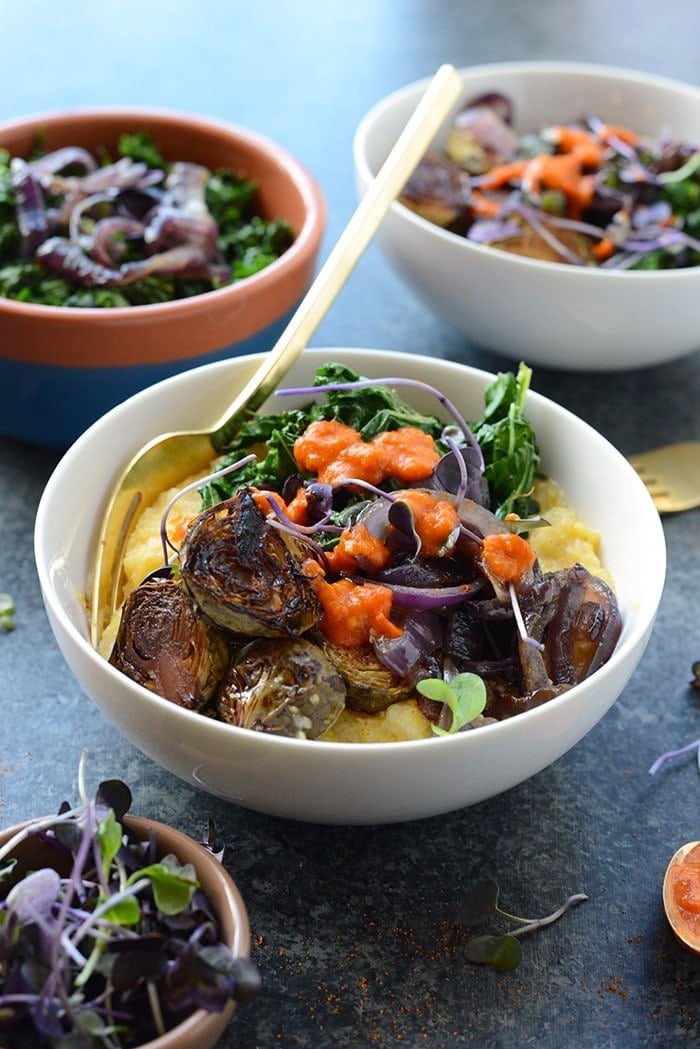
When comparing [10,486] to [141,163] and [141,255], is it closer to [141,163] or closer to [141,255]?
[141,255]

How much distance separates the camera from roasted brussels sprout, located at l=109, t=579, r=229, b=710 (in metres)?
2.07

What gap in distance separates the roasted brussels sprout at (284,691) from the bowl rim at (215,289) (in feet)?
3.73

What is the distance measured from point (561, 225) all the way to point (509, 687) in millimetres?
1765

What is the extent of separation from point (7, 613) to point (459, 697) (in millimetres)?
1181

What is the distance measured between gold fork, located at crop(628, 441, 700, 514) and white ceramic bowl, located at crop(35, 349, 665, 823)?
57 cm

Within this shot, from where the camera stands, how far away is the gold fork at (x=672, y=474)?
3078mm

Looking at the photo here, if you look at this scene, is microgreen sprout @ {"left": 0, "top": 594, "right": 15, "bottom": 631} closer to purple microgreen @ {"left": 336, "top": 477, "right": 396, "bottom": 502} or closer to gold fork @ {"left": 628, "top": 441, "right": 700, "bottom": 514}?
purple microgreen @ {"left": 336, "top": 477, "right": 396, "bottom": 502}

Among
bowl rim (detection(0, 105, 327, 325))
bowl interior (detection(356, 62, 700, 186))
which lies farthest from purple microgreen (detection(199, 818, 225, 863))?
bowl interior (detection(356, 62, 700, 186))

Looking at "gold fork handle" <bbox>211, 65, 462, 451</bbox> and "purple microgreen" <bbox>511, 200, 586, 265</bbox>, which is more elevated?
"gold fork handle" <bbox>211, 65, 462, 451</bbox>

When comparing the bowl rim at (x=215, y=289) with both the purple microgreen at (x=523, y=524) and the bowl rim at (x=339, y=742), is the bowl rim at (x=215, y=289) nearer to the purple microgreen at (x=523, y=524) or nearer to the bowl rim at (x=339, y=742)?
the bowl rim at (x=339, y=742)

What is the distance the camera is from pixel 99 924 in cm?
172

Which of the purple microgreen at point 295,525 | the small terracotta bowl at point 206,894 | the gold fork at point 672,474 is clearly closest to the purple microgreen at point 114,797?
the small terracotta bowl at point 206,894

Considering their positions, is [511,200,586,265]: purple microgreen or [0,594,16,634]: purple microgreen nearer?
[0,594,16,634]: purple microgreen

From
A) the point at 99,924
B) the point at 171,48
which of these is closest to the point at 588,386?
the point at 99,924
